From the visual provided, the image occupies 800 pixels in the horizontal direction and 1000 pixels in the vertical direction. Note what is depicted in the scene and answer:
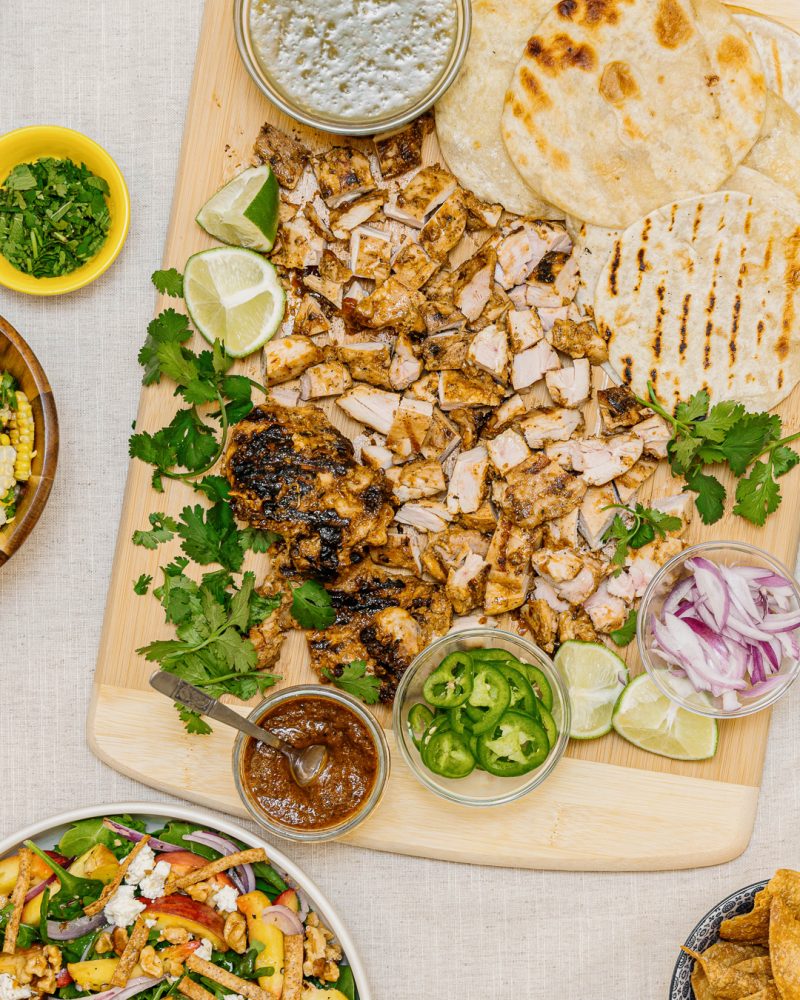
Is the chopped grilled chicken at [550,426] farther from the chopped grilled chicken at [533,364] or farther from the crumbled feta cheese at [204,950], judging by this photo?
the crumbled feta cheese at [204,950]

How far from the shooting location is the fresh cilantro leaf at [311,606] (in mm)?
4055

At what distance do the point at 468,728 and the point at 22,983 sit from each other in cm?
208

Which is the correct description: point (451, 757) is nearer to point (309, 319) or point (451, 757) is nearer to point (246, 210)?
point (309, 319)

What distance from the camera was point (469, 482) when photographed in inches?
165

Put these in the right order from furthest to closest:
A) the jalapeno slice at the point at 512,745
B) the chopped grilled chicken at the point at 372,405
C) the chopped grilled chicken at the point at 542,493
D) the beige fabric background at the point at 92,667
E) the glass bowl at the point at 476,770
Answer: the beige fabric background at the point at 92,667, the chopped grilled chicken at the point at 372,405, the chopped grilled chicken at the point at 542,493, the glass bowl at the point at 476,770, the jalapeno slice at the point at 512,745

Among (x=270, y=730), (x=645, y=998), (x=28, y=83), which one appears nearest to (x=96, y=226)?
(x=28, y=83)

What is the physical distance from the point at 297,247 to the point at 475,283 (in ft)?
2.60

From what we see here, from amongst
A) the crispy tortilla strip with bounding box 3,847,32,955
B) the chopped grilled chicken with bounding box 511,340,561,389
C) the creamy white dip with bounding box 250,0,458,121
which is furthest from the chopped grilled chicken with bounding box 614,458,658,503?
the crispy tortilla strip with bounding box 3,847,32,955

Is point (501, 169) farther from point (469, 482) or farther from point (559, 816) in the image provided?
point (559, 816)

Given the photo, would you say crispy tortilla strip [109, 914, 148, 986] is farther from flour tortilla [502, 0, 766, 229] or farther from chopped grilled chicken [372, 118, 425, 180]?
flour tortilla [502, 0, 766, 229]

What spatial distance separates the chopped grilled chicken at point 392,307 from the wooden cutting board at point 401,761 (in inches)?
21.4

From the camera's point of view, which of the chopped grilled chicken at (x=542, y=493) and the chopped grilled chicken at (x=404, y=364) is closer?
the chopped grilled chicken at (x=542, y=493)

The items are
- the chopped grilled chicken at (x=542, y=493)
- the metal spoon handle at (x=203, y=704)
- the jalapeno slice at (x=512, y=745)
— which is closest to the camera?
the metal spoon handle at (x=203, y=704)

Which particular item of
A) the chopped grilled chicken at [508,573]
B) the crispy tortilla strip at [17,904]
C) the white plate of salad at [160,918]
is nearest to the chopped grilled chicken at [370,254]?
the chopped grilled chicken at [508,573]
